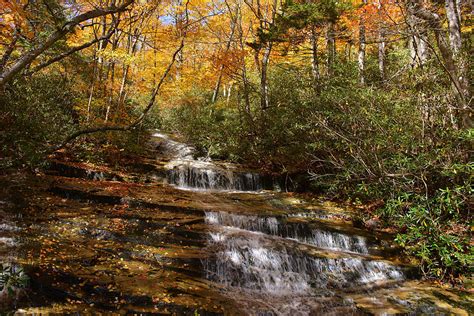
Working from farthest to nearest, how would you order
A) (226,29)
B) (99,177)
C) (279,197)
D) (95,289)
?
(226,29)
(279,197)
(99,177)
(95,289)

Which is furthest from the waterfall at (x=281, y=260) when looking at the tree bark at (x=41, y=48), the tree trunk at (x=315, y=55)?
the tree trunk at (x=315, y=55)

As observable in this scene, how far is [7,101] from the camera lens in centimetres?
937

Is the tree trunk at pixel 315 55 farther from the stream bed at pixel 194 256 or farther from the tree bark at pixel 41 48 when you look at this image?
the tree bark at pixel 41 48

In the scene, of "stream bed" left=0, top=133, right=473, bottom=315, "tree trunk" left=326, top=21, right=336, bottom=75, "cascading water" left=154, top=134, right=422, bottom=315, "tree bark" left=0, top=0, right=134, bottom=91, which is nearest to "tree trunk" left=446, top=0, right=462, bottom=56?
"tree trunk" left=326, top=21, right=336, bottom=75

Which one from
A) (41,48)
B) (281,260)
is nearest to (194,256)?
(281,260)

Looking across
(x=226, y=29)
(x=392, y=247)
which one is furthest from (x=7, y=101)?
(x=226, y=29)

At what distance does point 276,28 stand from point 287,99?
2.82 meters

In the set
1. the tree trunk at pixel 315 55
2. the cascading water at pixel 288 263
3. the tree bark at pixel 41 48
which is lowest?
the cascading water at pixel 288 263

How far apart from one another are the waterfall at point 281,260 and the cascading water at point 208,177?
4.16 metres

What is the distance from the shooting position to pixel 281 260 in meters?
6.91

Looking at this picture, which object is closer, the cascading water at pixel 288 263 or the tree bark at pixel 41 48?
the tree bark at pixel 41 48

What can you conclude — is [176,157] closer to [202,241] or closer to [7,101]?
[7,101]

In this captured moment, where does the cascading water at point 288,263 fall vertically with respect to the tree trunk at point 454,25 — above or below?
below

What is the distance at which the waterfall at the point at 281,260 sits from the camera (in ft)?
20.6
